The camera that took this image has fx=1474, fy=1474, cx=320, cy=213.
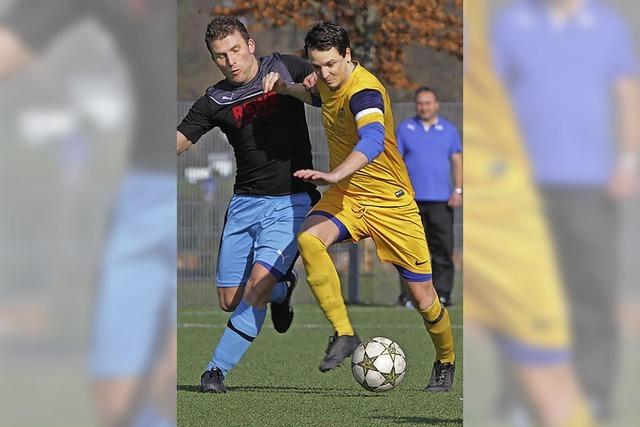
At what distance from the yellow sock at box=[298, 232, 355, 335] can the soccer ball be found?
15 centimetres

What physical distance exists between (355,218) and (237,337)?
0.98 metres

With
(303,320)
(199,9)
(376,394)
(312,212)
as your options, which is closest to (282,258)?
(312,212)

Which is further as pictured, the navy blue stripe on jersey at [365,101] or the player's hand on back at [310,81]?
the player's hand on back at [310,81]

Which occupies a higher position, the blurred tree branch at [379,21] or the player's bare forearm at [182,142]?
the blurred tree branch at [379,21]

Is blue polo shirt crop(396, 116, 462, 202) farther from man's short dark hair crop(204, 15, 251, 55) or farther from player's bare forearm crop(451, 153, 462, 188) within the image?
man's short dark hair crop(204, 15, 251, 55)

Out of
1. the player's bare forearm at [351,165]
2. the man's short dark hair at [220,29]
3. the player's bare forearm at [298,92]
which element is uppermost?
the man's short dark hair at [220,29]

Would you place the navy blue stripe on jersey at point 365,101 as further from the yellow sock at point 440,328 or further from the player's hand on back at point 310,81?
the yellow sock at point 440,328
